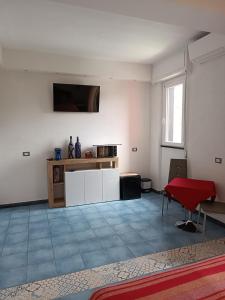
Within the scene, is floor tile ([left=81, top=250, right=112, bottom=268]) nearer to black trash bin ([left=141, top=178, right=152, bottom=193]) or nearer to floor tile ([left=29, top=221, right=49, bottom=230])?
floor tile ([left=29, top=221, right=49, bottom=230])

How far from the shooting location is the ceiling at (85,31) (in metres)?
2.46

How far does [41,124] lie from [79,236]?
7.09 feet

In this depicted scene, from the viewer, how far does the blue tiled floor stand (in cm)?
229

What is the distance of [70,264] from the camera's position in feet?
7.50

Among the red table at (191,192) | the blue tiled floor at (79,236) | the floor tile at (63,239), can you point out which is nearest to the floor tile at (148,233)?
the blue tiled floor at (79,236)

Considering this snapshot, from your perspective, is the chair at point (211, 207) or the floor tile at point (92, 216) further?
the floor tile at point (92, 216)

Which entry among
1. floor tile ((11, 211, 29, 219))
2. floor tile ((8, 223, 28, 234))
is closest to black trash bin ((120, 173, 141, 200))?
floor tile ((11, 211, 29, 219))

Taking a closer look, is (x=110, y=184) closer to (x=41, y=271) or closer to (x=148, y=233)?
(x=148, y=233)

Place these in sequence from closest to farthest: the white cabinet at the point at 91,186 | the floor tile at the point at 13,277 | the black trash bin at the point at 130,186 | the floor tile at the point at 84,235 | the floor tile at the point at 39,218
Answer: the floor tile at the point at 13,277 → the floor tile at the point at 84,235 → the floor tile at the point at 39,218 → the white cabinet at the point at 91,186 → the black trash bin at the point at 130,186

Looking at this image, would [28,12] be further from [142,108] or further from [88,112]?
[142,108]

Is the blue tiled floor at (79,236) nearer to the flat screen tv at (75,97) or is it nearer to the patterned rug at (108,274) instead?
the patterned rug at (108,274)

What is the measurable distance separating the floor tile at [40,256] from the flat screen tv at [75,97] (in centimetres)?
245

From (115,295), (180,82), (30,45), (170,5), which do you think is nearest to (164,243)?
(115,295)

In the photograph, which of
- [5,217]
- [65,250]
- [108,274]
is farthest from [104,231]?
[5,217]
